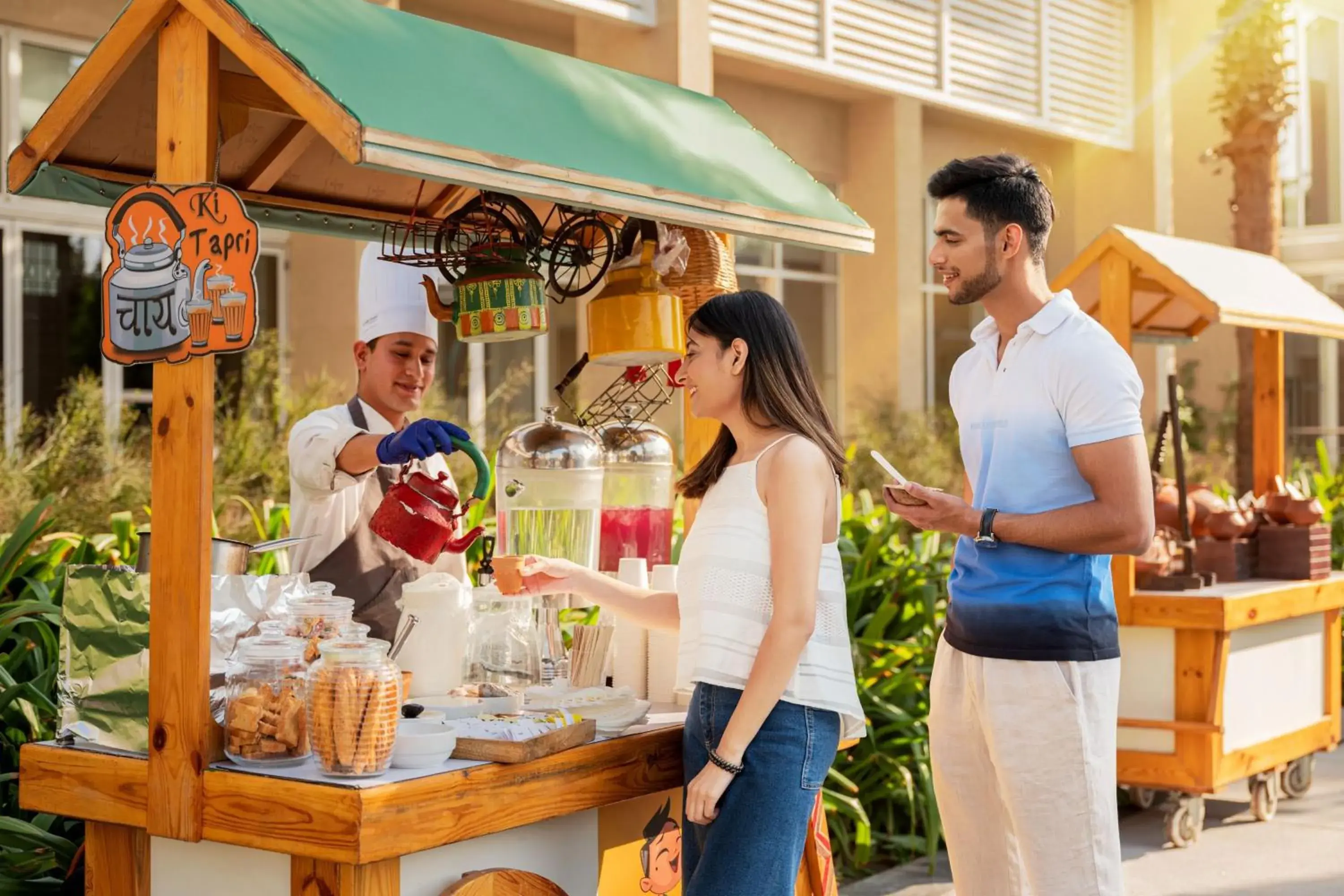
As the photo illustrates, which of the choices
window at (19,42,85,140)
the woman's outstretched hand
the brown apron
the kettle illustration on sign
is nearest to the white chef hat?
the brown apron

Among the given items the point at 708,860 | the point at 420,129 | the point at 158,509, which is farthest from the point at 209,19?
the point at 708,860

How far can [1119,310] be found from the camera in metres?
6.17

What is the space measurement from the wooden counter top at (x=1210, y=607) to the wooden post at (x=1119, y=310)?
5 centimetres

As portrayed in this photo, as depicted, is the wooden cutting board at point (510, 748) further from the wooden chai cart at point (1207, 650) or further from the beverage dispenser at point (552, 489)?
the wooden chai cart at point (1207, 650)

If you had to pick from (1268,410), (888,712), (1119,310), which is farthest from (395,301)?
(1268,410)

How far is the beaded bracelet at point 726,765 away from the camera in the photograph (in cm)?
286

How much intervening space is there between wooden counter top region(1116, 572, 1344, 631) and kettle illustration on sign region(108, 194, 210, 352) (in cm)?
439

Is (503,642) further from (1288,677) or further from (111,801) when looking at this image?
(1288,677)

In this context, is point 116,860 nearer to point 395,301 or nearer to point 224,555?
point 224,555

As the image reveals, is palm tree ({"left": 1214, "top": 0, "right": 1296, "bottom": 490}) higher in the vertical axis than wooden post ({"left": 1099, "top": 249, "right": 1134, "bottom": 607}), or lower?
higher

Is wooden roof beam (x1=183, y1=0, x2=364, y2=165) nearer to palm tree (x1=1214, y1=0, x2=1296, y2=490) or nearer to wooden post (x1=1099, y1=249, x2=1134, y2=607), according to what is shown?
wooden post (x1=1099, y1=249, x2=1134, y2=607)

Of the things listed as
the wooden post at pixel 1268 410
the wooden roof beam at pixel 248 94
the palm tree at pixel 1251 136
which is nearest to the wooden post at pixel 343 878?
the wooden roof beam at pixel 248 94

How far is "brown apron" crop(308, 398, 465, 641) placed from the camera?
3.87 metres

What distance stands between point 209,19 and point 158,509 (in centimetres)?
91
